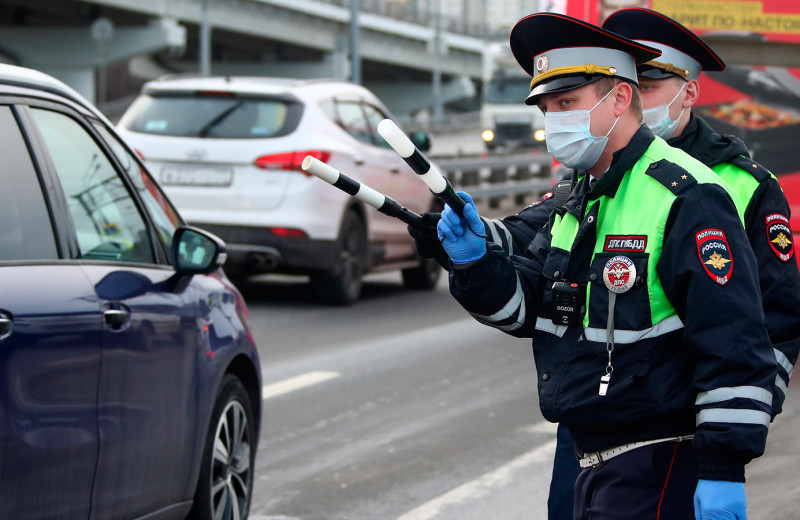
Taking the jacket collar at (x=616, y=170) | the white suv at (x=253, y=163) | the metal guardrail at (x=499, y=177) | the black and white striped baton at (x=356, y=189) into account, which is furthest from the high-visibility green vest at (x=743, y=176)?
the metal guardrail at (x=499, y=177)

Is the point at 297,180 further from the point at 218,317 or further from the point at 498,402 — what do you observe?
the point at 218,317

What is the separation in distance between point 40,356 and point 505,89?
38.7 metres

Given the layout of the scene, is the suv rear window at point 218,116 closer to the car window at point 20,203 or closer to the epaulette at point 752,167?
the car window at point 20,203

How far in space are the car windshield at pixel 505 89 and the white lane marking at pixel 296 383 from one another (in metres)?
33.2

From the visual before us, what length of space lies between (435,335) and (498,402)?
258 centimetres

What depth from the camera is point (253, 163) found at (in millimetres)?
11125

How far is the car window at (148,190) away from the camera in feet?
15.3

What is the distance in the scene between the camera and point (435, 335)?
10617 mm

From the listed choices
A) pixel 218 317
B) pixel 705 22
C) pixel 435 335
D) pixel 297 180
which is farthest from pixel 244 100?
pixel 218 317

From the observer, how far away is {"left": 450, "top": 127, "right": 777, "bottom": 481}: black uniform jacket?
288cm

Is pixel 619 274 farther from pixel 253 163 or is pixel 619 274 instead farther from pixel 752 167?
pixel 253 163

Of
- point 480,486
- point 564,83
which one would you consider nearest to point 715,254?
point 564,83

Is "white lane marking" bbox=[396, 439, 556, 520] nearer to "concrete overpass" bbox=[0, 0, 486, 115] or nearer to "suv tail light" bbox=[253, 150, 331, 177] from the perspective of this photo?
"suv tail light" bbox=[253, 150, 331, 177]

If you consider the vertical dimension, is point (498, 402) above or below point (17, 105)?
below
